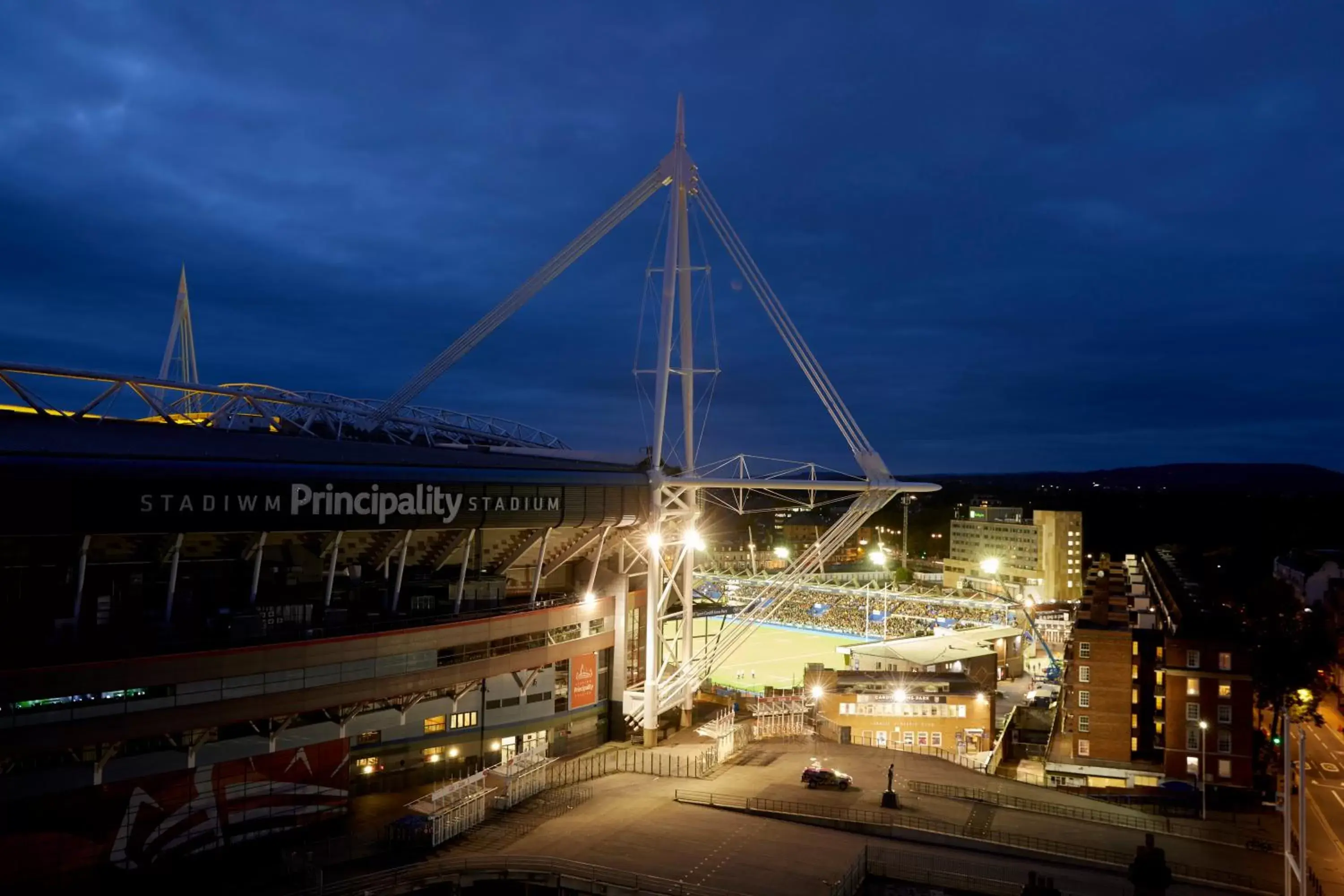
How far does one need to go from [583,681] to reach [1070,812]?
883 inches

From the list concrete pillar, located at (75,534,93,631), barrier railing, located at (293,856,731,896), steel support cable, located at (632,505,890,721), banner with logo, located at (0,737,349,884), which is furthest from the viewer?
steel support cable, located at (632,505,890,721)

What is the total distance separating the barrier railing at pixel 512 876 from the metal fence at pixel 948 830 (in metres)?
8.29

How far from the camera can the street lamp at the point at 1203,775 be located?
Result: 46.6 meters

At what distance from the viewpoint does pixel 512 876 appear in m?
28.6

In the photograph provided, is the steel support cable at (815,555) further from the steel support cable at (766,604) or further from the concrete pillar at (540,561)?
the concrete pillar at (540,561)

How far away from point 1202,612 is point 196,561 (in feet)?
188

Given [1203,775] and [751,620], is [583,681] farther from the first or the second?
[1203,775]

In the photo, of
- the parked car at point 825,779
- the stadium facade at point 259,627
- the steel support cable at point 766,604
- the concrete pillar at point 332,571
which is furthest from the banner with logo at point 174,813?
the parked car at point 825,779

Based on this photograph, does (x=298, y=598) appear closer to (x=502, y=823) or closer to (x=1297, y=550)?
(x=502, y=823)

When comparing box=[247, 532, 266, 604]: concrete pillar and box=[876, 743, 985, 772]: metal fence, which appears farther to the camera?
box=[876, 743, 985, 772]: metal fence

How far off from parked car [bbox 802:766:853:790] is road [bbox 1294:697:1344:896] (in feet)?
57.1

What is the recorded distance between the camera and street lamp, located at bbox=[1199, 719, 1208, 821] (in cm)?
4662

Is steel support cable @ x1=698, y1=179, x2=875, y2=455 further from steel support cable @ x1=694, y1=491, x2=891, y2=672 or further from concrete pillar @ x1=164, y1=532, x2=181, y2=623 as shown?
concrete pillar @ x1=164, y1=532, x2=181, y2=623

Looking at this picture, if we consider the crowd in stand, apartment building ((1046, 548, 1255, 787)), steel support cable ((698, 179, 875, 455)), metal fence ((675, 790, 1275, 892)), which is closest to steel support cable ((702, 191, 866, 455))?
steel support cable ((698, 179, 875, 455))
